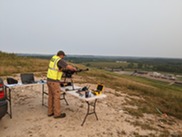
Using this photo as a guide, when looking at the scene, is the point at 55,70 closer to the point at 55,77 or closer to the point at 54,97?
the point at 55,77

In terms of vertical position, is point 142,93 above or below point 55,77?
below

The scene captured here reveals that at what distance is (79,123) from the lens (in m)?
4.72

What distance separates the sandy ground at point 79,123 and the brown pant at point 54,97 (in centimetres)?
28

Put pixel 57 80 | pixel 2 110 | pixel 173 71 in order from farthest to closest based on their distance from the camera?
pixel 173 71 < pixel 57 80 < pixel 2 110

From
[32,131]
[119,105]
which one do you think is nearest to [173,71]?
[119,105]

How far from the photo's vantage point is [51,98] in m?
4.93

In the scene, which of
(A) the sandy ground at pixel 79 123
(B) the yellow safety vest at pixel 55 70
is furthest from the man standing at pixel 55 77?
(A) the sandy ground at pixel 79 123

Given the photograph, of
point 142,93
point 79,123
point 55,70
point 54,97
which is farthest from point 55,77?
point 142,93

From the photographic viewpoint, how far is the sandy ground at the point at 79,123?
13.5ft

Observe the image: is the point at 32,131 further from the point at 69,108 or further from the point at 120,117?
the point at 120,117

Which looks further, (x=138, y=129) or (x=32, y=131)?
(x=138, y=129)

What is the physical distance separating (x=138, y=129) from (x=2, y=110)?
3.65 m

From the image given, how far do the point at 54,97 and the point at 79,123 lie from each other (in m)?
1.06

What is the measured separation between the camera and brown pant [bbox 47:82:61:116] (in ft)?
15.1
